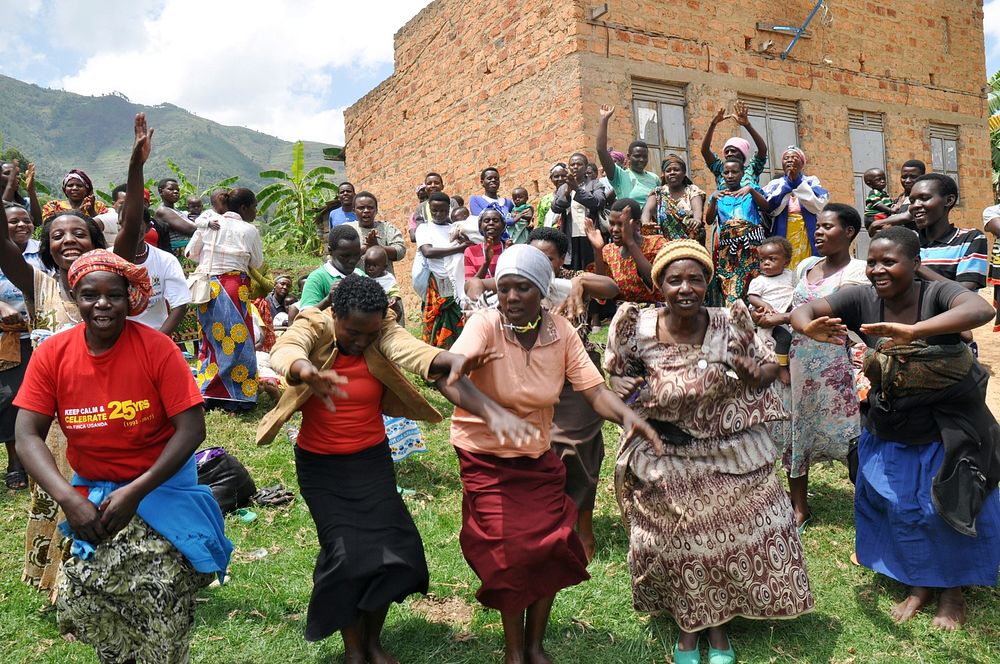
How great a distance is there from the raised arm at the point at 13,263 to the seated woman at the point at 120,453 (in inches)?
54.7

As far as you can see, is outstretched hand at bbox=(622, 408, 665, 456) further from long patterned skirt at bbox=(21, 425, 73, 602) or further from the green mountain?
the green mountain

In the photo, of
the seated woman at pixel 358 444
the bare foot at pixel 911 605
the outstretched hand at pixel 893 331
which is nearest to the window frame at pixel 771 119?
the bare foot at pixel 911 605

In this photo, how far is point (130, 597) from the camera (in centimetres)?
280

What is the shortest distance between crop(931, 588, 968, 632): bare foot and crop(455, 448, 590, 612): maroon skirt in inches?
73.5

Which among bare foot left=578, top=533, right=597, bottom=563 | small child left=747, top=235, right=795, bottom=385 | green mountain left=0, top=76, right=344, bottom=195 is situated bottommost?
bare foot left=578, top=533, right=597, bottom=563

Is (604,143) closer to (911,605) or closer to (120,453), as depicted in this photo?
(911,605)

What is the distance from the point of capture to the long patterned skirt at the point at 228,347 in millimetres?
6820

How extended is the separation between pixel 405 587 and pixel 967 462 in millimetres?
2747

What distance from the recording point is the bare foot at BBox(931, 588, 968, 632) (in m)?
3.73

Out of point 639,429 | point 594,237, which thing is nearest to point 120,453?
point 639,429

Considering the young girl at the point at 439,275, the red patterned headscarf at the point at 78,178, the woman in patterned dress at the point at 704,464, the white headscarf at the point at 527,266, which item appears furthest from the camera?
the young girl at the point at 439,275

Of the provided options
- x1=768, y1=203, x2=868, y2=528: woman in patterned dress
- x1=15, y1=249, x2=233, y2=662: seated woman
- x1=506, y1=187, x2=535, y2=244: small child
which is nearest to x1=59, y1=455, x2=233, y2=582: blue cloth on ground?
x1=15, y1=249, x2=233, y2=662: seated woman

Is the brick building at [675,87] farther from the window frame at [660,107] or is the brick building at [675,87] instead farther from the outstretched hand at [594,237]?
the outstretched hand at [594,237]

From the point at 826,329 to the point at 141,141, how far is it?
137 inches
